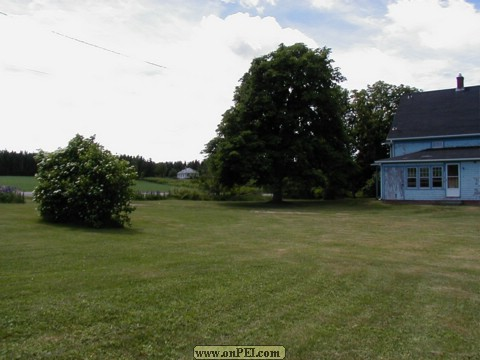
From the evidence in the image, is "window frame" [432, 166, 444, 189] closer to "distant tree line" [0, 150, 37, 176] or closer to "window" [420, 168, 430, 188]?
"window" [420, 168, 430, 188]

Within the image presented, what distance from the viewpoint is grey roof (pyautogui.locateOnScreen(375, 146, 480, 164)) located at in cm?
2635

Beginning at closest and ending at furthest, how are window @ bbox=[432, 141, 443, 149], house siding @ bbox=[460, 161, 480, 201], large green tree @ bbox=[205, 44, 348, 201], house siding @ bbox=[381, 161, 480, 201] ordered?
house siding @ bbox=[460, 161, 480, 201] → house siding @ bbox=[381, 161, 480, 201] → large green tree @ bbox=[205, 44, 348, 201] → window @ bbox=[432, 141, 443, 149]

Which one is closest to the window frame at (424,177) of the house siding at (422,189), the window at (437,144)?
the house siding at (422,189)

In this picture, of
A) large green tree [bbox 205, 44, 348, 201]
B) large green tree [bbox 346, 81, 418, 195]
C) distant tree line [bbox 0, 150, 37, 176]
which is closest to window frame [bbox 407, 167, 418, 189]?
large green tree [bbox 205, 44, 348, 201]

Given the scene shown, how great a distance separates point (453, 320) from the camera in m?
5.30

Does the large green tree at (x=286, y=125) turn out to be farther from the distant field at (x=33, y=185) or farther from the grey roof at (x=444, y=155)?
the distant field at (x=33, y=185)

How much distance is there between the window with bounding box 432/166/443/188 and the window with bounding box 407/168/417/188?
108cm

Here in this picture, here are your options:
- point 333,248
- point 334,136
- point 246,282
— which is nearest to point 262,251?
point 333,248

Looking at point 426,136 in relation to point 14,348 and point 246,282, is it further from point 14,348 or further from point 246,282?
point 14,348

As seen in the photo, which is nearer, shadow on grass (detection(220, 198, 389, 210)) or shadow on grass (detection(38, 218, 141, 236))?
shadow on grass (detection(38, 218, 141, 236))

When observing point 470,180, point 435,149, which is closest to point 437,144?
point 435,149

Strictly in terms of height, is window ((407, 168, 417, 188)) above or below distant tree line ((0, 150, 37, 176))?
below

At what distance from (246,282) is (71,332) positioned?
2.80 metres

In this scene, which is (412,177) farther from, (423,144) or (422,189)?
(423,144)
